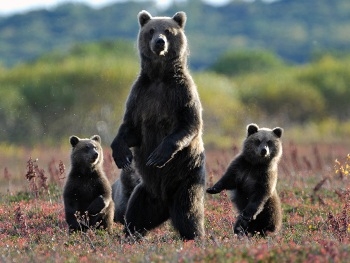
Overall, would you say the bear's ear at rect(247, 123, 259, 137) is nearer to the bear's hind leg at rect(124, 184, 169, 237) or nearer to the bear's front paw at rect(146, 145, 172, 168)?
the bear's hind leg at rect(124, 184, 169, 237)

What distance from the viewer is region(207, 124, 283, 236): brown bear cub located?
409 inches

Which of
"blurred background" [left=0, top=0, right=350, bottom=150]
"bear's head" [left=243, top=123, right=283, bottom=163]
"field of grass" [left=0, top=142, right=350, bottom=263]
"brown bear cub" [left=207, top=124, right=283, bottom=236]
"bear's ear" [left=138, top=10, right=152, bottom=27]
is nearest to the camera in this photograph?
"field of grass" [left=0, top=142, right=350, bottom=263]

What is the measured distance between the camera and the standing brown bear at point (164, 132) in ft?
31.8

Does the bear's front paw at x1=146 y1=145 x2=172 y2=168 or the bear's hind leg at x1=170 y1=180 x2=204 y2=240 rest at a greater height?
the bear's front paw at x1=146 y1=145 x2=172 y2=168

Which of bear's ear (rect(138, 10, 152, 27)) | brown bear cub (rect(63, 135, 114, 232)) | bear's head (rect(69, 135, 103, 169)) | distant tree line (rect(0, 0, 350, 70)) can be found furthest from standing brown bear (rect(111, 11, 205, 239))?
distant tree line (rect(0, 0, 350, 70))

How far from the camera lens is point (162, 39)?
9562 mm

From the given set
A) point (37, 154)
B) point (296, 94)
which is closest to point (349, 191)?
point (37, 154)

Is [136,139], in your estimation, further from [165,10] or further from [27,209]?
[165,10]

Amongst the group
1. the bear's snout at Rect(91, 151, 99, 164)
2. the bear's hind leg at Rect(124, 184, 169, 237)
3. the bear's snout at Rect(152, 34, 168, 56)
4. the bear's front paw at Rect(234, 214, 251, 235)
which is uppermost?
the bear's snout at Rect(152, 34, 168, 56)

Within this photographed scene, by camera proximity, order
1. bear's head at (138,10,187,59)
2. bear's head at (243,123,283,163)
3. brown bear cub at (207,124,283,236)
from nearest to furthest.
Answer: bear's head at (138,10,187,59) < brown bear cub at (207,124,283,236) < bear's head at (243,123,283,163)

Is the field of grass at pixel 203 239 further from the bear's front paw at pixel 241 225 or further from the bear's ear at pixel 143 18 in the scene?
the bear's ear at pixel 143 18

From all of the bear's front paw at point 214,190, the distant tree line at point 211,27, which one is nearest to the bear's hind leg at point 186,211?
the bear's front paw at point 214,190

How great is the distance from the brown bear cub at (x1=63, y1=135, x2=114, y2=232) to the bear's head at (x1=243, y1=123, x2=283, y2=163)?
1.94 meters

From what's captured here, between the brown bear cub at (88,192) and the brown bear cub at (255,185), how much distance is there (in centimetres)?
160
